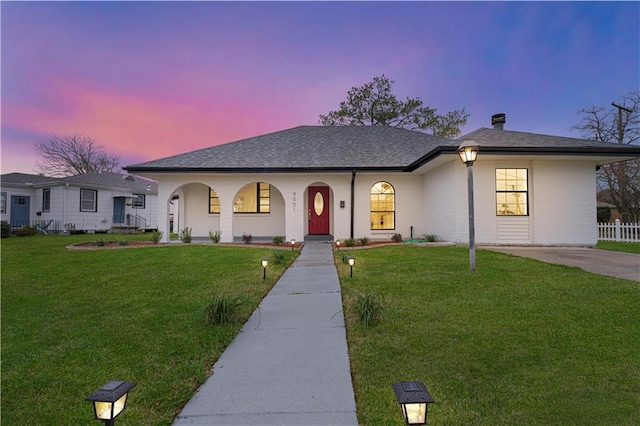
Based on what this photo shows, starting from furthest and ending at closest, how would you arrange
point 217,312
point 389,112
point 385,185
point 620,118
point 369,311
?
1. point 389,112
2. point 620,118
3. point 385,185
4. point 217,312
5. point 369,311

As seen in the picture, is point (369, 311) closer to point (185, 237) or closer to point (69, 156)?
point (185, 237)

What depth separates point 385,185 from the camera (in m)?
12.8

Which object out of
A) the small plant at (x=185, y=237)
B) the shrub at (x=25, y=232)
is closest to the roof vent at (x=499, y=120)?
the small plant at (x=185, y=237)

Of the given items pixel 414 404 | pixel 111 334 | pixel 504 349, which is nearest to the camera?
pixel 414 404

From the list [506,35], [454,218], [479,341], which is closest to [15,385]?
[479,341]

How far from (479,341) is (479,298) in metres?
1.61

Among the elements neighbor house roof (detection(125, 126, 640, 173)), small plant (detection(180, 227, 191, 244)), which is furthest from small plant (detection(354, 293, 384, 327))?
small plant (detection(180, 227, 191, 244))

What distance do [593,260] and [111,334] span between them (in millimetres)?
10103

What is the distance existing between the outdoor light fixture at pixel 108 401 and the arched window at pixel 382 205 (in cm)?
1179

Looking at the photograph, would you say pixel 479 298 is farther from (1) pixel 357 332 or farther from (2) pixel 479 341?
(1) pixel 357 332

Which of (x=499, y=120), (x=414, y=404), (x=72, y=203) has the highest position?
(x=499, y=120)

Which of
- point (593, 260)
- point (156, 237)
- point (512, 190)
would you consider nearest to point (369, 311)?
point (593, 260)

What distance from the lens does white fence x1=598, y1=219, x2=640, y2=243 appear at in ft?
42.0

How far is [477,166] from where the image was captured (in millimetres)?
10164
